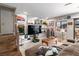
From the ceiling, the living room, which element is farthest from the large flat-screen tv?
the ceiling

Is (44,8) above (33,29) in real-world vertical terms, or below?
above

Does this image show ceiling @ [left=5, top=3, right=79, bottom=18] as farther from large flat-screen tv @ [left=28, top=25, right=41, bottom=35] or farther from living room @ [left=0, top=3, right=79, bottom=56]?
large flat-screen tv @ [left=28, top=25, right=41, bottom=35]

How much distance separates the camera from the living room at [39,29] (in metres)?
1.83

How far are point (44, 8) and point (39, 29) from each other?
1.24 ft

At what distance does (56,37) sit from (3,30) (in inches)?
36.2

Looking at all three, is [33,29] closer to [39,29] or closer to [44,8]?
[39,29]

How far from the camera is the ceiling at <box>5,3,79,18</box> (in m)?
1.84

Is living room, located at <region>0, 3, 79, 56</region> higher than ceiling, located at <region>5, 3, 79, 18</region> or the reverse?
the reverse

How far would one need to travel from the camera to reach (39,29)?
193 centimetres

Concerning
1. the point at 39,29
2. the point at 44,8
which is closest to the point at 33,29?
the point at 39,29

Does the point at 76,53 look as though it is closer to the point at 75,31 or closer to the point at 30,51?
the point at 75,31

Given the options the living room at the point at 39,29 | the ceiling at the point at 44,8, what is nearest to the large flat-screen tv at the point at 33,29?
the living room at the point at 39,29

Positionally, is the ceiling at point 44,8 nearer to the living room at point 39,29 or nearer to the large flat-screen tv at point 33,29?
the living room at point 39,29

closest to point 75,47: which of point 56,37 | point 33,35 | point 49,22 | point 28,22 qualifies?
point 56,37
